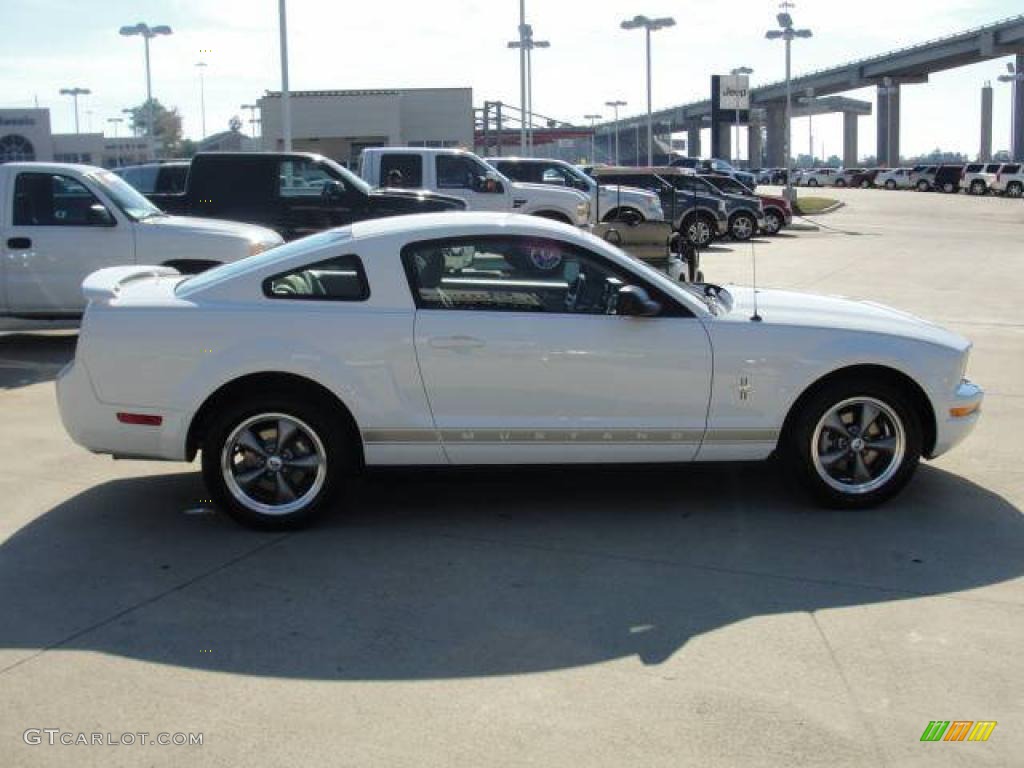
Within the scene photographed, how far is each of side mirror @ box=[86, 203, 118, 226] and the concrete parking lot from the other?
14.5 feet

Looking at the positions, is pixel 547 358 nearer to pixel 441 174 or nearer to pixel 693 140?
pixel 441 174

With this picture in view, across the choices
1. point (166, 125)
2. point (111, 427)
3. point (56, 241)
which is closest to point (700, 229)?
point (56, 241)

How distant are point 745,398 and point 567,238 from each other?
1.24m

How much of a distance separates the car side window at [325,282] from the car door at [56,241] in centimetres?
589

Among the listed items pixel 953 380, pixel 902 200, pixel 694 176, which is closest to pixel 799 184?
pixel 902 200

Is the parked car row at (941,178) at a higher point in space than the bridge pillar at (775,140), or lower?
lower

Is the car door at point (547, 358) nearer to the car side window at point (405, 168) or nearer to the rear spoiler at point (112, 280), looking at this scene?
the rear spoiler at point (112, 280)

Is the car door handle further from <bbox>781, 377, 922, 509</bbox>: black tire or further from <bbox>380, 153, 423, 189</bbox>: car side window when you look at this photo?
<bbox>380, 153, 423, 189</bbox>: car side window

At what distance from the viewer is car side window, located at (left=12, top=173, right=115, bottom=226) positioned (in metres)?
11.1

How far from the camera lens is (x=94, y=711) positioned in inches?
152

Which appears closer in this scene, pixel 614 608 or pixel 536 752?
pixel 536 752

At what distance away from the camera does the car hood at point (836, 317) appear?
5.89 meters

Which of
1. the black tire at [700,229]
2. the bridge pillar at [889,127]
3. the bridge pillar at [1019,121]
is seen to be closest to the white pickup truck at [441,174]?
the black tire at [700,229]

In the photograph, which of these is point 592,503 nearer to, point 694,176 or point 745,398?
point 745,398
